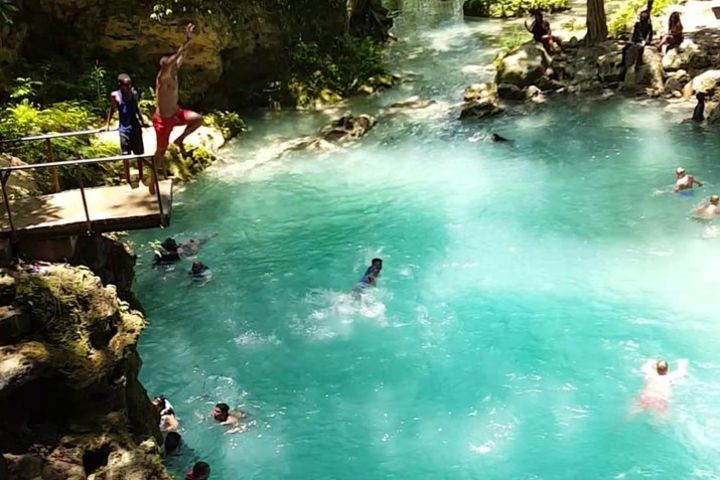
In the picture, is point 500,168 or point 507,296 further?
point 500,168

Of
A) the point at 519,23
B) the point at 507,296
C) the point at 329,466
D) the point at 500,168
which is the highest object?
the point at 519,23

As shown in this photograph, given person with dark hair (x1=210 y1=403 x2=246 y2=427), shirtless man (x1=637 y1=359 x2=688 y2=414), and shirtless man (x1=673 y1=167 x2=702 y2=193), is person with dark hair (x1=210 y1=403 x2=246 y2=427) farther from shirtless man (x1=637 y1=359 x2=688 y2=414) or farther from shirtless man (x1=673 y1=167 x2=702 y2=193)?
shirtless man (x1=673 y1=167 x2=702 y2=193)

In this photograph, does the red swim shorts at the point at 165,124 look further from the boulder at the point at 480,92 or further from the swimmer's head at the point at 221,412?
the boulder at the point at 480,92

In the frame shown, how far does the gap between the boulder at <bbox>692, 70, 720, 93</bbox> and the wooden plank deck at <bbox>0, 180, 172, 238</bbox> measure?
1641 cm

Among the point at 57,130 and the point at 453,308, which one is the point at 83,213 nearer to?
the point at 453,308

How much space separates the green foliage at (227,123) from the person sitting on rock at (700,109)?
13037 mm

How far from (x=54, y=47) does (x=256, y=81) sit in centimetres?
687

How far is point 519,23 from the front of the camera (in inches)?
1307

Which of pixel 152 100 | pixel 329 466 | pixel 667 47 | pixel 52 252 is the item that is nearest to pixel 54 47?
pixel 152 100

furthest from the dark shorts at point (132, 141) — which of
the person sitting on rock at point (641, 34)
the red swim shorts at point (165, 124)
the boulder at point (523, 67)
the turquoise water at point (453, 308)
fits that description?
the person sitting on rock at point (641, 34)

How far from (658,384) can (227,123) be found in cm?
1559

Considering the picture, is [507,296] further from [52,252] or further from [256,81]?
[256,81]

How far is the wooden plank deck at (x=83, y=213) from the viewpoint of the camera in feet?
29.5

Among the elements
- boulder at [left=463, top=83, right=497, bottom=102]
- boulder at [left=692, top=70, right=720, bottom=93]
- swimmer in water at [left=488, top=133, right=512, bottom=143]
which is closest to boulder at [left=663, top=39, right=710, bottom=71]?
boulder at [left=692, top=70, right=720, bottom=93]
